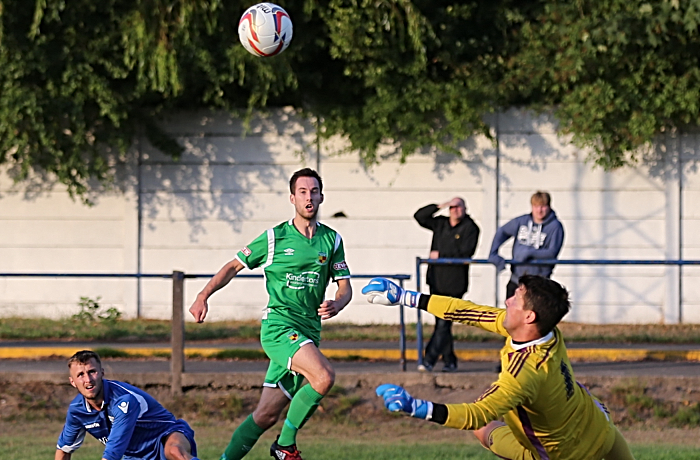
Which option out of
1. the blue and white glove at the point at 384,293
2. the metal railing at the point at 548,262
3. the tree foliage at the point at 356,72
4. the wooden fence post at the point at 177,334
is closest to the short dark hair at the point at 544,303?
the blue and white glove at the point at 384,293

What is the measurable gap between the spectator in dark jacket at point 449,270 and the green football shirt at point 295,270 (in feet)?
13.0

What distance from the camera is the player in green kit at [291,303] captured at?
7.05 metres

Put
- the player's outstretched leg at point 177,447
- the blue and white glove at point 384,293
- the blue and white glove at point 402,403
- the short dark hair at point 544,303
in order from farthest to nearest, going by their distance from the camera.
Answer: the player's outstretched leg at point 177,447 → the blue and white glove at point 384,293 → the short dark hair at point 544,303 → the blue and white glove at point 402,403

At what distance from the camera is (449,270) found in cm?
1127

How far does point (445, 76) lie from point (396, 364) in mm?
5562

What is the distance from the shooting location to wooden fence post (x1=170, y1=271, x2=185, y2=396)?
10742mm

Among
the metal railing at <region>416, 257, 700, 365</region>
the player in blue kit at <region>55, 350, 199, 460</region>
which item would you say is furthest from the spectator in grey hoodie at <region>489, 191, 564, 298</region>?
the player in blue kit at <region>55, 350, 199, 460</region>

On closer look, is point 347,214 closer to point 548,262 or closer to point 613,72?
point 613,72

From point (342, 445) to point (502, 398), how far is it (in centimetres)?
437

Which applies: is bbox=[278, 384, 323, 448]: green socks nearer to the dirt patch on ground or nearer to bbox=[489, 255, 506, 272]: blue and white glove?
the dirt patch on ground

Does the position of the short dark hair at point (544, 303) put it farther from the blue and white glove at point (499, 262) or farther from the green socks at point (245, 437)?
the blue and white glove at point (499, 262)

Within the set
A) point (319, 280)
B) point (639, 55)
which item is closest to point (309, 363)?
point (319, 280)

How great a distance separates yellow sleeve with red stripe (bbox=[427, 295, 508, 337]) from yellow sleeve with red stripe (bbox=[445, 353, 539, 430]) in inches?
16.1

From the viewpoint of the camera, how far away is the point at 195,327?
1445 cm
